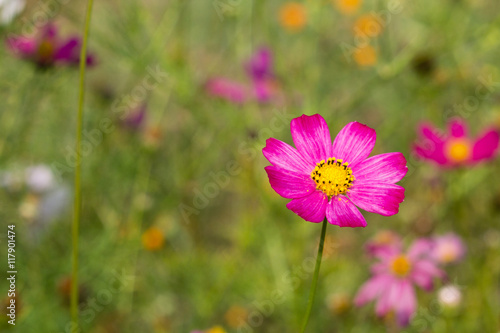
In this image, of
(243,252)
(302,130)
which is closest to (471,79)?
(243,252)

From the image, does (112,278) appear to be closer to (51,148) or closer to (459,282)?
(51,148)

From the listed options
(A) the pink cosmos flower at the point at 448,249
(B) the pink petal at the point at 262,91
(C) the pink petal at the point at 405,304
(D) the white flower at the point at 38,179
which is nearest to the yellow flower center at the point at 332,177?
(C) the pink petal at the point at 405,304

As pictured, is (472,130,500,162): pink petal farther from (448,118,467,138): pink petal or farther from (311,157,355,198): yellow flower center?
(311,157,355,198): yellow flower center

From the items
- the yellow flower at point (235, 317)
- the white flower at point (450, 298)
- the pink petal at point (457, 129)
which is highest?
the pink petal at point (457, 129)

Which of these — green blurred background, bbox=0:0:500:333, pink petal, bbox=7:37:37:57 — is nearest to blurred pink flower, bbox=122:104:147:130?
green blurred background, bbox=0:0:500:333

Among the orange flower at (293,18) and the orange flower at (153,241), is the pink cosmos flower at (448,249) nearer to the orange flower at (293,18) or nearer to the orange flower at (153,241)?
the orange flower at (153,241)

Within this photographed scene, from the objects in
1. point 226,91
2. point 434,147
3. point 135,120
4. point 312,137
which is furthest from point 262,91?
point 312,137

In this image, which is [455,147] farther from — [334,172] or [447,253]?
[334,172]
